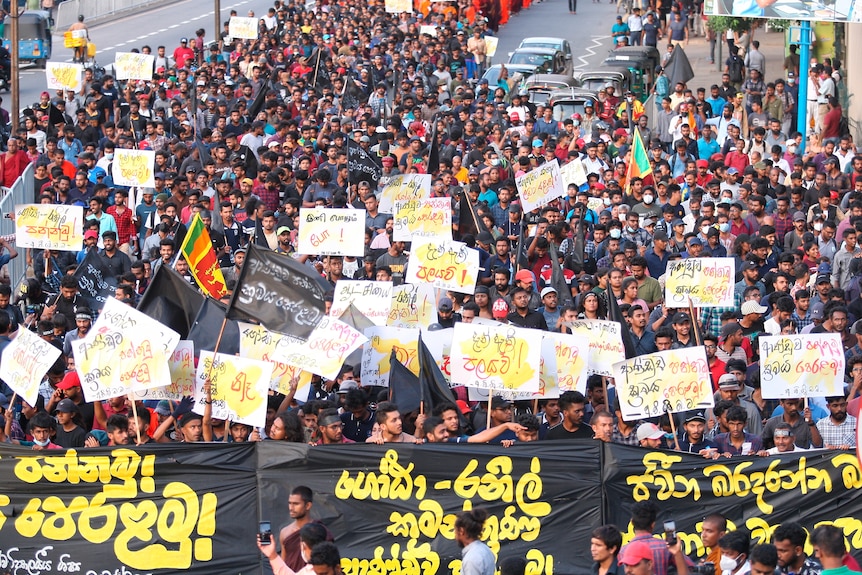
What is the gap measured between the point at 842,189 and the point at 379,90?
31.0ft

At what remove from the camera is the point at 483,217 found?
58.8 ft

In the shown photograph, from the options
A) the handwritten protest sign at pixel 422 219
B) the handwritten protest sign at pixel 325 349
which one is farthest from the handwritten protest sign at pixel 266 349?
the handwritten protest sign at pixel 422 219

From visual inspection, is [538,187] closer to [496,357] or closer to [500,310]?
[500,310]

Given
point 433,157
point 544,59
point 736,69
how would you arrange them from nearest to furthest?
point 433,157 < point 736,69 < point 544,59

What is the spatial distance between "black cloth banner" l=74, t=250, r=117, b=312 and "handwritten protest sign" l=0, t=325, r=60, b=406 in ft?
9.86

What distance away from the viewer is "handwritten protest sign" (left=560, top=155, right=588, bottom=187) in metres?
19.9

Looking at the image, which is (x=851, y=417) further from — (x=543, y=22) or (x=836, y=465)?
(x=543, y=22)

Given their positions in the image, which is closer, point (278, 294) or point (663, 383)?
point (663, 383)

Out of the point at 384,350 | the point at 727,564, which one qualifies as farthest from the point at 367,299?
the point at 727,564

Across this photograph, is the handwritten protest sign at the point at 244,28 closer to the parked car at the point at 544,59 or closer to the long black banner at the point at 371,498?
the parked car at the point at 544,59

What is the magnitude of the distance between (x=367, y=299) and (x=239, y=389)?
98.4 inches

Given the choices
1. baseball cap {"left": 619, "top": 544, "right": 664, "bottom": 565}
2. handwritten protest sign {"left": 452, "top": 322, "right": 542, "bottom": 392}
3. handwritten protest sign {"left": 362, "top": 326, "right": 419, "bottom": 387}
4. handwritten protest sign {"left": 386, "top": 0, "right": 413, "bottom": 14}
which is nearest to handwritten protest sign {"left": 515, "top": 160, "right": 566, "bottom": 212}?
handwritten protest sign {"left": 362, "top": 326, "right": 419, "bottom": 387}

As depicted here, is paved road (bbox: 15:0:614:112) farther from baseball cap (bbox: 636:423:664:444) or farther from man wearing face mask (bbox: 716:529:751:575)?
man wearing face mask (bbox: 716:529:751:575)

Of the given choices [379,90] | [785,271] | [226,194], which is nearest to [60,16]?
[379,90]
